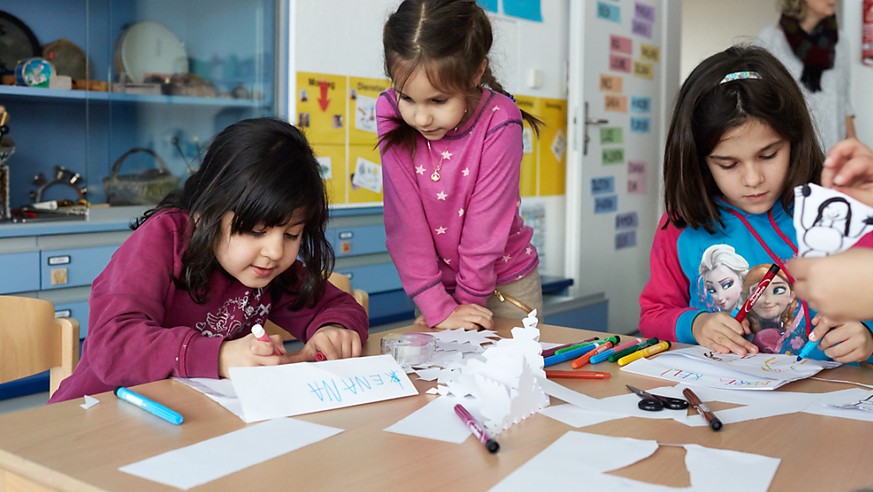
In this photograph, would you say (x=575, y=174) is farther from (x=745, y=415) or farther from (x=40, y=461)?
(x=40, y=461)

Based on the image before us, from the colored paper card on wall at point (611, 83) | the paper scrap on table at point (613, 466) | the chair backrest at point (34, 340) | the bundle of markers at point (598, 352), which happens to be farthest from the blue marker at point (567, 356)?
the colored paper card on wall at point (611, 83)

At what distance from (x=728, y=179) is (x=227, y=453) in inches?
40.2

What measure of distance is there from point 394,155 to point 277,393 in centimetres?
76

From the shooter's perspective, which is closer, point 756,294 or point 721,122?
point 756,294

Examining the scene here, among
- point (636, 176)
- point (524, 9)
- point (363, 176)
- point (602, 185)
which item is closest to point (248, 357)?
point (363, 176)

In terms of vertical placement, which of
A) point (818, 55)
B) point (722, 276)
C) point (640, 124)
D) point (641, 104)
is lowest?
point (722, 276)

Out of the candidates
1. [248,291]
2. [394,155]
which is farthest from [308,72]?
[248,291]

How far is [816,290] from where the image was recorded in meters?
0.77

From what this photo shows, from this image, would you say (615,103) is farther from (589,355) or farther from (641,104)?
(589,355)

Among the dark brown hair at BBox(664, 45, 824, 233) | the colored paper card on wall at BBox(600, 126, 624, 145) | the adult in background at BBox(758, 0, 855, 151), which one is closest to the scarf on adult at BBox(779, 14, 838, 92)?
the adult in background at BBox(758, 0, 855, 151)

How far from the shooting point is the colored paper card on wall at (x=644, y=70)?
187 inches

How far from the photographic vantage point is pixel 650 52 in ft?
16.0

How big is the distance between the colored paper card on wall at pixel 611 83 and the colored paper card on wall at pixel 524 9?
→ 20.3 inches

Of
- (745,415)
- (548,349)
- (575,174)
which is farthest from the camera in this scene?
(575,174)
